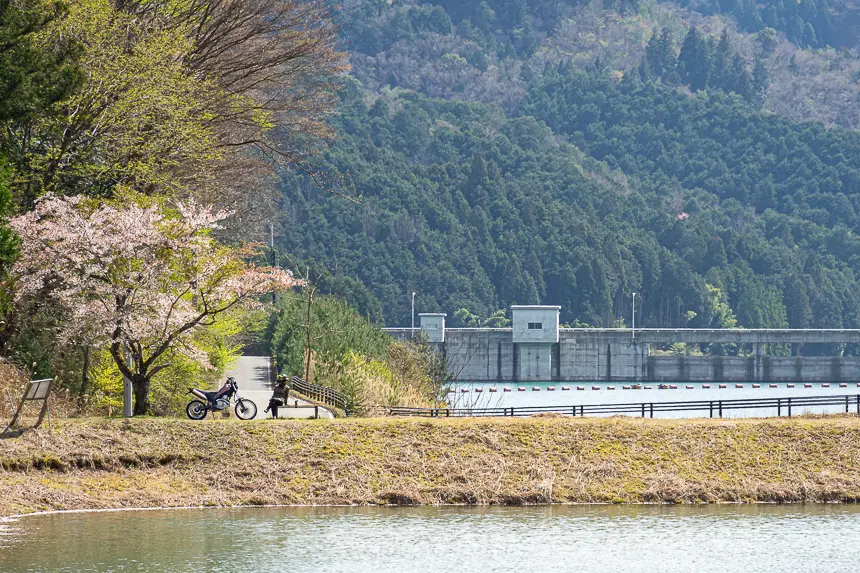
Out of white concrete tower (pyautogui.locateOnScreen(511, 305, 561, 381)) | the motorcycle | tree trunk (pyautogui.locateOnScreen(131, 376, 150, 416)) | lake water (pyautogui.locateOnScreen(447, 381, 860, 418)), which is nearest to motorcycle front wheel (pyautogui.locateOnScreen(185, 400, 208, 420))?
the motorcycle

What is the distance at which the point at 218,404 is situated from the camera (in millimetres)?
34938

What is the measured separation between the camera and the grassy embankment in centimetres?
2967

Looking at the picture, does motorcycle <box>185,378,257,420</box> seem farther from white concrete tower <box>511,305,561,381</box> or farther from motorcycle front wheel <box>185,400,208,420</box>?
white concrete tower <box>511,305,561,381</box>

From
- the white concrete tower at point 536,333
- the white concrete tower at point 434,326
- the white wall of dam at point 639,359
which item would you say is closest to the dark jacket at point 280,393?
the white concrete tower at point 536,333

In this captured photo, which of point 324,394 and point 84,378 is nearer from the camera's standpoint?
point 84,378

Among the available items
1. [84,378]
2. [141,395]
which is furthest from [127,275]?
[84,378]

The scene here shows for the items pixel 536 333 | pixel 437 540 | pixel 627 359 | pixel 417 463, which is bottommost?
pixel 437 540

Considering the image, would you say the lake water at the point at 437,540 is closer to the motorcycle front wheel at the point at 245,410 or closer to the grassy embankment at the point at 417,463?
the grassy embankment at the point at 417,463

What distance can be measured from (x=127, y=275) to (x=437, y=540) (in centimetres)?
1226

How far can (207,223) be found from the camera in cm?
3628

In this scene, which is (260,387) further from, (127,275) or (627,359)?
(627,359)

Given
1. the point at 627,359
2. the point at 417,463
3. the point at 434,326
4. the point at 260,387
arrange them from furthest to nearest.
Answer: the point at 627,359 → the point at 434,326 → the point at 260,387 → the point at 417,463

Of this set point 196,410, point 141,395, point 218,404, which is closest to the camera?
point 141,395

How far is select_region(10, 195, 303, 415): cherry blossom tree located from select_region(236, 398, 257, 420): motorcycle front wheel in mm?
1652
